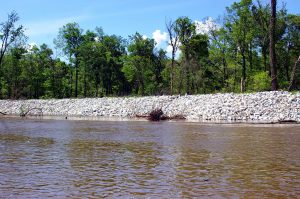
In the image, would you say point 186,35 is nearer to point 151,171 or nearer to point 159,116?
point 159,116

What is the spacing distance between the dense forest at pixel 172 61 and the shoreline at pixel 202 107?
467cm

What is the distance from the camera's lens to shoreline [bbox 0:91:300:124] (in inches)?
1037

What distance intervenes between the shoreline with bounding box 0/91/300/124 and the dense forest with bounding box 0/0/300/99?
4666 millimetres

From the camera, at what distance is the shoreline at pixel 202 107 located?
26.3 metres

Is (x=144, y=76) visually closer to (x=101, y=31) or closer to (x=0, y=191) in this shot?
(x=101, y=31)

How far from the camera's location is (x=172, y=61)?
51.0 m

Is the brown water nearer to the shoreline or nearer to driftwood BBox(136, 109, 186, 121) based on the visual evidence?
the shoreline

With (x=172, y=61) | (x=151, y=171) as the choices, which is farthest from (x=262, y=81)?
(x=151, y=171)

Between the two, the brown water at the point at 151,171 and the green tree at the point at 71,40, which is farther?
the green tree at the point at 71,40

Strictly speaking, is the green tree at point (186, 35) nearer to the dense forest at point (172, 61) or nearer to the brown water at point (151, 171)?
the dense forest at point (172, 61)

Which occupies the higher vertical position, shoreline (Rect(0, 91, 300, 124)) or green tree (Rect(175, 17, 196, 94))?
green tree (Rect(175, 17, 196, 94))

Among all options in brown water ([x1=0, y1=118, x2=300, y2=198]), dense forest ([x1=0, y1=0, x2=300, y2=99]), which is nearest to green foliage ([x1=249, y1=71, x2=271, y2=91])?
dense forest ([x1=0, y1=0, x2=300, y2=99])

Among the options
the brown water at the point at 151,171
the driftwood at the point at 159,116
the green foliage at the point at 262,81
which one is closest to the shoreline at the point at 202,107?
the driftwood at the point at 159,116

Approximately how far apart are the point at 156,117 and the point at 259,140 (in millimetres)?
18035
